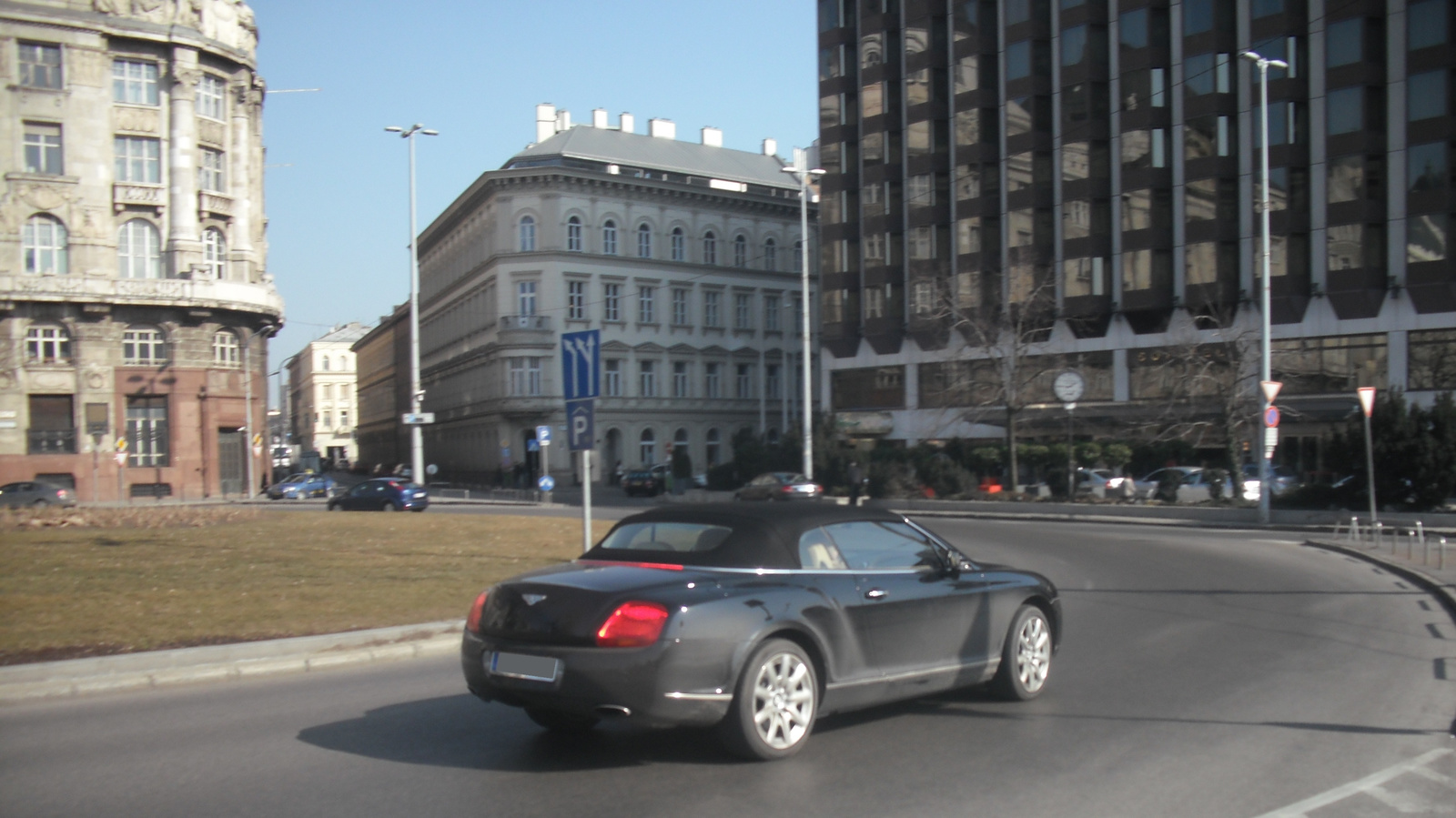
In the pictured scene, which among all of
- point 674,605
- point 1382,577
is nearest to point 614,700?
point 674,605

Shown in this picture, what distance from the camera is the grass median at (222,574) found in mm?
10977

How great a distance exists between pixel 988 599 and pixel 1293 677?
2.96m

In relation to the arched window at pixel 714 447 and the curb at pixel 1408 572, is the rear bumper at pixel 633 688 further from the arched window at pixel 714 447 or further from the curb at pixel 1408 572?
the arched window at pixel 714 447

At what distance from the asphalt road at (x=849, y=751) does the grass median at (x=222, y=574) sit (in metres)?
1.91

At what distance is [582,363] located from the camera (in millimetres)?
13734

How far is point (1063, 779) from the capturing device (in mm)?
5996

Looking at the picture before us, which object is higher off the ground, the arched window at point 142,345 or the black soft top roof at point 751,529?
the arched window at point 142,345

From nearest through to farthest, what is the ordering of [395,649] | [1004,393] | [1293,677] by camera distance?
[1293,677] < [395,649] < [1004,393]

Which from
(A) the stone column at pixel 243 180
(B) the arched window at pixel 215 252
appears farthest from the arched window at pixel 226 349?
(A) the stone column at pixel 243 180

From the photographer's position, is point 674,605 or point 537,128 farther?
point 537,128

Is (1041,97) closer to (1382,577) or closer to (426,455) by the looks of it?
(1382,577)

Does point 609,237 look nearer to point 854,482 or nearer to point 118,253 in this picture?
point 118,253

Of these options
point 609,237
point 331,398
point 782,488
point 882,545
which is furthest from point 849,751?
point 331,398

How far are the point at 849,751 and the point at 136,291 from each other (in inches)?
2162
